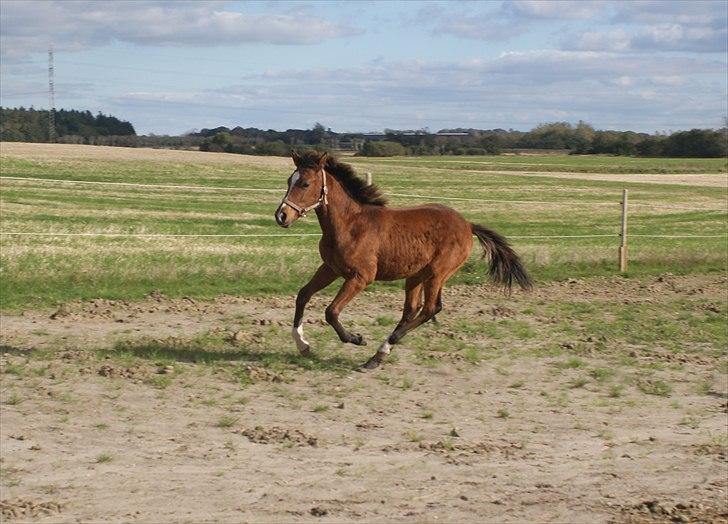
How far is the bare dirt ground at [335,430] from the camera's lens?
5.75 metres

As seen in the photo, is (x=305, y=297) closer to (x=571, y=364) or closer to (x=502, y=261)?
(x=502, y=261)

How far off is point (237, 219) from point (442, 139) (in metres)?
50.3

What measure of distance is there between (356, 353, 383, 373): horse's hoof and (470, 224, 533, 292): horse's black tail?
76.4 inches

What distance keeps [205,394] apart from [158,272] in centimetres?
637

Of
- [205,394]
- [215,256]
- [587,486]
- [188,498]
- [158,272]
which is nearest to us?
[188,498]

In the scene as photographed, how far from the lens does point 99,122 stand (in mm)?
70938

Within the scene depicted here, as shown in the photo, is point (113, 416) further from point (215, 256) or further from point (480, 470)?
point (215, 256)

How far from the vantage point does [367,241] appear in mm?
9539

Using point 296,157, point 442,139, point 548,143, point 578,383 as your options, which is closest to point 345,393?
point 578,383

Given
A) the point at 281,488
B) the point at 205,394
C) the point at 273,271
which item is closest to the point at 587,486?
the point at 281,488

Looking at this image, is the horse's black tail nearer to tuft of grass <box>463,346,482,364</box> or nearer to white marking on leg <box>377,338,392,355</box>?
tuft of grass <box>463,346,482,364</box>

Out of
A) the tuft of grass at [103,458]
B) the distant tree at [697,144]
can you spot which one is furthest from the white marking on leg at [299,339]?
the distant tree at [697,144]

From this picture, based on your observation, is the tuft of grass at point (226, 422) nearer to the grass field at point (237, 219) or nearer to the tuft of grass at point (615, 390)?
the tuft of grass at point (615, 390)

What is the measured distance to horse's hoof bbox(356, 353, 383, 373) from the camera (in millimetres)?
9398
